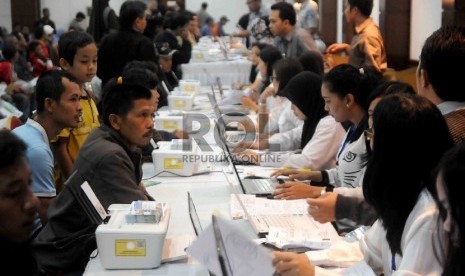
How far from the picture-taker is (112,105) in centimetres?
267

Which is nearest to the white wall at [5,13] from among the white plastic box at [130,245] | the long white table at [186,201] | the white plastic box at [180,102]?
the white plastic box at [180,102]

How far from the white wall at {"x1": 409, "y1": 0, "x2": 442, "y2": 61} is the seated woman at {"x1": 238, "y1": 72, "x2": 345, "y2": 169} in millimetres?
3159

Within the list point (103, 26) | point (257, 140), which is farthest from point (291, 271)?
point (103, 26)

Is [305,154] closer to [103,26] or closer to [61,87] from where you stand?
[61,87]

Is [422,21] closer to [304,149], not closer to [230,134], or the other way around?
[230,134]

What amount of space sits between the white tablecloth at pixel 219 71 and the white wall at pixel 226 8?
10.8 meters

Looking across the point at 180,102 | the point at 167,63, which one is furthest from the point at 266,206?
the point at 167,63

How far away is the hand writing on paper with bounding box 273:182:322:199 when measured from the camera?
2.72m

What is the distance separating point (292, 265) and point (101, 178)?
91 cm

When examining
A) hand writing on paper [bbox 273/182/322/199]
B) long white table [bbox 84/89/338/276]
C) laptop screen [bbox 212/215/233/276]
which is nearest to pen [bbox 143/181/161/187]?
long white table [bbox 84/89/338/276]

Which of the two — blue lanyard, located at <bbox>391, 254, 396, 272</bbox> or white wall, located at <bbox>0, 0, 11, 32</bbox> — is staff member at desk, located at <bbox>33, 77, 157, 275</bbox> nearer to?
blue lanyard, located at <bbox>391, 254, 396, 272</bbox>

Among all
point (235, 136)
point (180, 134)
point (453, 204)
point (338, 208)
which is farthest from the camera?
point (235, 136)

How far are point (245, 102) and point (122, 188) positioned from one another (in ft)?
9.77

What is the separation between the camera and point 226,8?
1853cm
